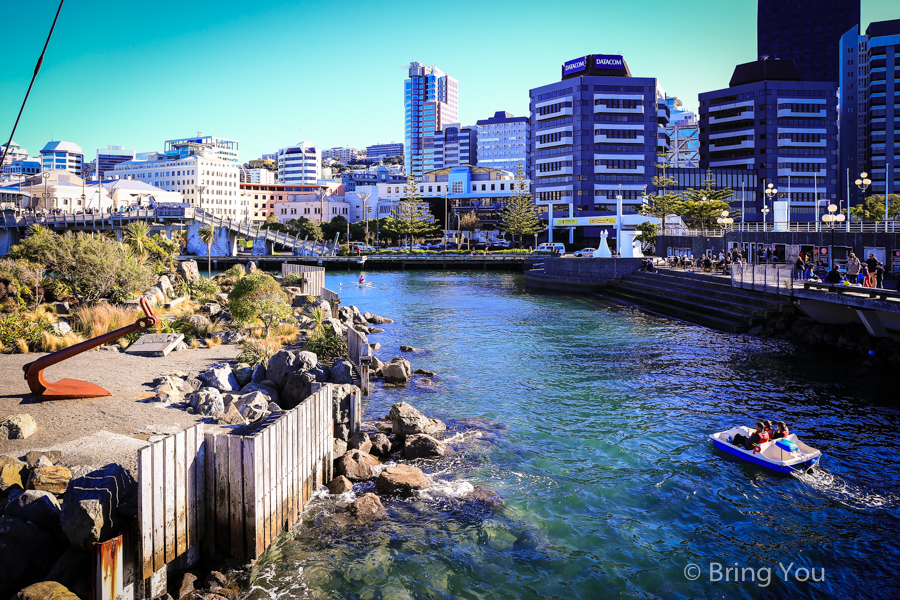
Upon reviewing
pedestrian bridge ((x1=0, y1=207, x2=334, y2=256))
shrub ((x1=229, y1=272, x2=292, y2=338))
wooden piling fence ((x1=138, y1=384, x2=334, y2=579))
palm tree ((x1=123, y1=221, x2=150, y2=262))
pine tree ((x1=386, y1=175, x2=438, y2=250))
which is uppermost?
pine tree ((x1=386, y1=175, x2=438, y2=250))

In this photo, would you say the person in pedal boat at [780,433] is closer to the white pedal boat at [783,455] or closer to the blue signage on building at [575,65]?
the white pedal boat at [783,455]

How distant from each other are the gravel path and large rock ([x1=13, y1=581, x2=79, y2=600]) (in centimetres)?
242

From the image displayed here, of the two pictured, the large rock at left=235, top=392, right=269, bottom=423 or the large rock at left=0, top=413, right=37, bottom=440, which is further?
the large rock at left=235, top=392, right=269, bottom=423

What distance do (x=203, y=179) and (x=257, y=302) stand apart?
165777 mm

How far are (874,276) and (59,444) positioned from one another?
29.0 metres

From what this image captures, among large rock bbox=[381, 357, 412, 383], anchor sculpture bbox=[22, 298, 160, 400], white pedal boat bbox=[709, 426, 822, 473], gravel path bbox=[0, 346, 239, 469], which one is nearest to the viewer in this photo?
gravel path bbox=[0, 346, 239, 469]

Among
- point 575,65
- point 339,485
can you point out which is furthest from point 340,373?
point 575,65

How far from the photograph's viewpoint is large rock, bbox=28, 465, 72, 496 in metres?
8.48

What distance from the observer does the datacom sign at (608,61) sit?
103 meters

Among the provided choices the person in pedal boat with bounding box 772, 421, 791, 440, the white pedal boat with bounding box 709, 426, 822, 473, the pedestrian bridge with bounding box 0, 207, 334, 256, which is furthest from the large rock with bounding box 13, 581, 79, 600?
the pedestrian bridge with bounding box 0, 207, 334, 256

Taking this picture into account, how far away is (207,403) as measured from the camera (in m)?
12.4

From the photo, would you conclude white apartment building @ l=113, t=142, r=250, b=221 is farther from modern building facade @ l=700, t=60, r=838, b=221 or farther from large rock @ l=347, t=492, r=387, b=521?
large rock @ l=347, t=492, r=387, b=521

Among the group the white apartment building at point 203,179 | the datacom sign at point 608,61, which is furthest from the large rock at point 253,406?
the white apartment building at point 203,179

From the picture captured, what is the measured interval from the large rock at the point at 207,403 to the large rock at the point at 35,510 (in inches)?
175
